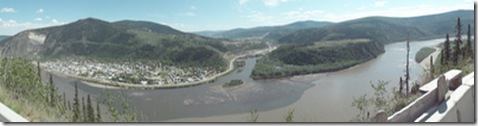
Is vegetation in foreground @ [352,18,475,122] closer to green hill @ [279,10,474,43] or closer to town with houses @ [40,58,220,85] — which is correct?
town with houses @ [40,58,220,85]

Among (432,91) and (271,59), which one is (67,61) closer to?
(271,59)

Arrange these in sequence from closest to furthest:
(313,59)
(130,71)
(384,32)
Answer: (130,71) → (313,59) → (384,32)

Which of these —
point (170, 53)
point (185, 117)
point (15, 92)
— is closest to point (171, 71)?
point (170, 53)

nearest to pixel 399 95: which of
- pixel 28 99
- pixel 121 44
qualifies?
pixel 28 99

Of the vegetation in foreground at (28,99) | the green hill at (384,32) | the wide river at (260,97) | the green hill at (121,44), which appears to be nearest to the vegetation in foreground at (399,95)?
the vegetation in foreground at (28,99)

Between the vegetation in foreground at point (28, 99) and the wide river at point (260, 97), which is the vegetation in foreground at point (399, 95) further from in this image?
the wide river at point (260, 97)

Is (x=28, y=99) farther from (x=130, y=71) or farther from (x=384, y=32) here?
(x=384, y=32)

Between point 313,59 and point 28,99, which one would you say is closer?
point 28,99
